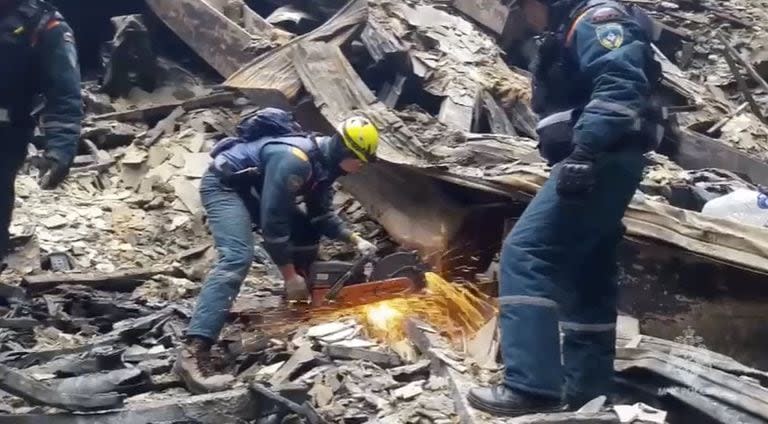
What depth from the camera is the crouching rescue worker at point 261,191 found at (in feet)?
17.3

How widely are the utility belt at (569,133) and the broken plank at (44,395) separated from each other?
228 cm

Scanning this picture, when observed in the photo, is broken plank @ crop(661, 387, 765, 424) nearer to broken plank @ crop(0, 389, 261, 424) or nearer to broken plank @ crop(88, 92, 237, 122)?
broken plank @ crop(0, 389, 261, 424)

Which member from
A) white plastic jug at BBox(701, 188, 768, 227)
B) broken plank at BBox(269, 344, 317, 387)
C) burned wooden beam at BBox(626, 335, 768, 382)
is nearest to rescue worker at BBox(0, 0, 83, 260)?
broken plank at BBox(269, 344, 317, 387)

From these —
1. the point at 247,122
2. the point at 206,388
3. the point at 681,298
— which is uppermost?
the point at 247,122

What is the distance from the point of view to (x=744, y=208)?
18.7ft

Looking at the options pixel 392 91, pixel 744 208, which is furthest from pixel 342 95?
pixel 744 208

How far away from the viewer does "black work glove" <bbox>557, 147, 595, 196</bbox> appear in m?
4.07

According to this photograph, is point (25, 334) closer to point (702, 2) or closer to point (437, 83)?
point (437, 83)

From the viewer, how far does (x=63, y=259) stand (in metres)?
7.36

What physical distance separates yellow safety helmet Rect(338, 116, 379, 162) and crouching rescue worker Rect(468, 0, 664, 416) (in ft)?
4.71

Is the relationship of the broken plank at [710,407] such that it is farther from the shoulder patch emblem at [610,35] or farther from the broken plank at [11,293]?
the broken plank at [11,293]

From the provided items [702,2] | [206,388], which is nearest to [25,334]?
[206,388]

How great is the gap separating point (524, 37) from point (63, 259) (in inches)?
202

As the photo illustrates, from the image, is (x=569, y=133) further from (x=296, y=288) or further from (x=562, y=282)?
(x=296, y=288)
